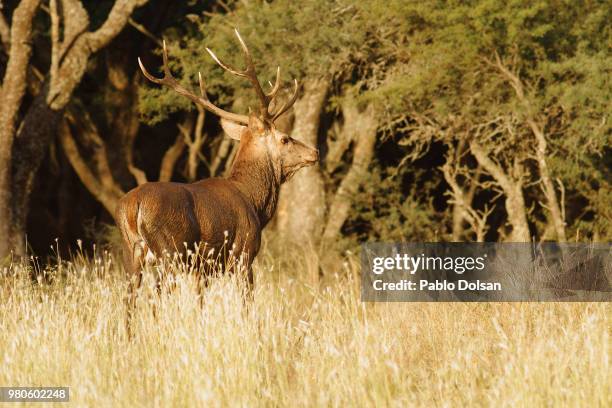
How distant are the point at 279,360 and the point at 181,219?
8.07ft

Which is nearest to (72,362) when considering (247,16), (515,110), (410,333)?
(410,333)

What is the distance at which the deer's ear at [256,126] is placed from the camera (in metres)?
10.0

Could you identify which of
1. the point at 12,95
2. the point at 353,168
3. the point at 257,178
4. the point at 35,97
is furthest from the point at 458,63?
the point at 12,95

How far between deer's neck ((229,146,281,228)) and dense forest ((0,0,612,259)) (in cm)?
415

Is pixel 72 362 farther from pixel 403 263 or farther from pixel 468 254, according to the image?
pixel 468 254

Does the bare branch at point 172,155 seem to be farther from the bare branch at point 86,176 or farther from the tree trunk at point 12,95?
the tree trunk at point 12,95

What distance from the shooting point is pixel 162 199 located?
27.2 ft

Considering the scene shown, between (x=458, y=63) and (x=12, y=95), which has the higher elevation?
(x=458, y=63)

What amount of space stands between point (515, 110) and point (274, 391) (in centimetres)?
812

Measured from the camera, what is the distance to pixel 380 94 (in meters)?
14.4

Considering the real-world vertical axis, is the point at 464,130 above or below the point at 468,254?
above

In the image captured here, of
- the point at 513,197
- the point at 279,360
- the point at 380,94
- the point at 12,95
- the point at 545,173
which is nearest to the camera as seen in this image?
the point at 279,360

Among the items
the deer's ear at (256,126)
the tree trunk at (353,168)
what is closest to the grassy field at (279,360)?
the deer's ear at (256,126)

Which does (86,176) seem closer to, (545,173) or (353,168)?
(353,168)
